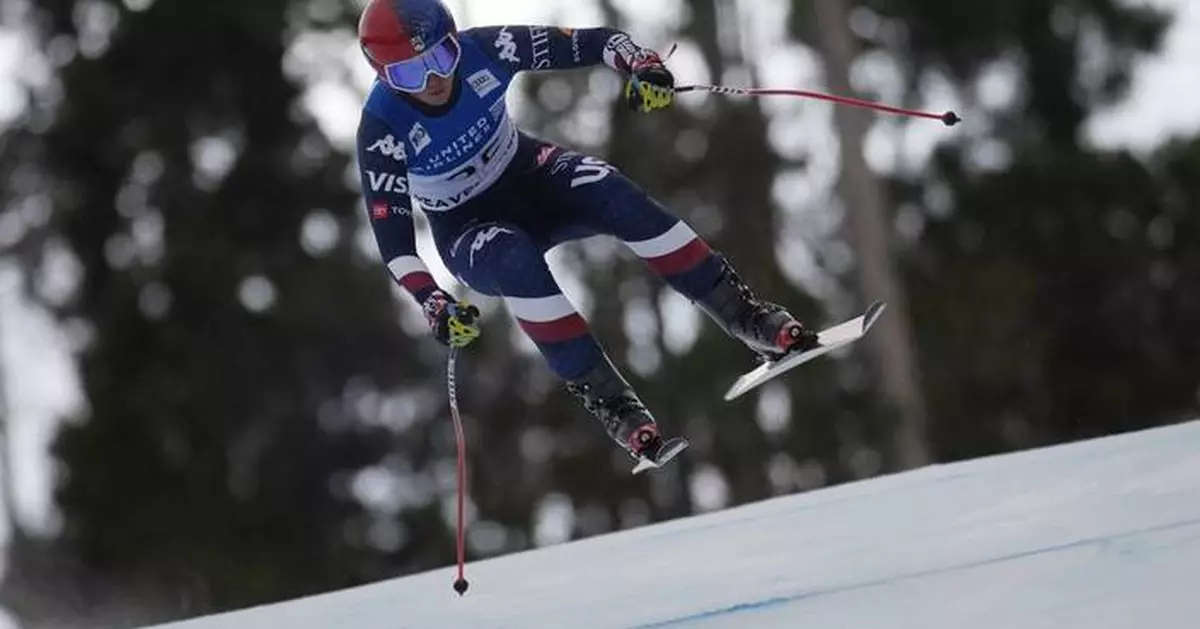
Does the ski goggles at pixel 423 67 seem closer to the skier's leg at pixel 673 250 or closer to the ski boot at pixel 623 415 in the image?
the skier's leg at pixel 673 250

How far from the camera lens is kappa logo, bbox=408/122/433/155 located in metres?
6.05

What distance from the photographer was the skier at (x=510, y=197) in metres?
5.89

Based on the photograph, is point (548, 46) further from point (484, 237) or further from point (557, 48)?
point (484, 237)

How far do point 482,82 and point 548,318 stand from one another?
75 centimetres

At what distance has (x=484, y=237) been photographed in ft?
19.5

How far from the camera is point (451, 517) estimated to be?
20266 millimetres

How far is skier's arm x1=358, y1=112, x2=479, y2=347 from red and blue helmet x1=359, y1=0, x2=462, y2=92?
6.8 inches

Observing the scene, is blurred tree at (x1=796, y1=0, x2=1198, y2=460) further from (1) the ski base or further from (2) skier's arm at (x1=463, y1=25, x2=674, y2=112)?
(1) the ski base

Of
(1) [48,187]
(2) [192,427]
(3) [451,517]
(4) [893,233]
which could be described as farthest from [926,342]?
(1) [48,187]

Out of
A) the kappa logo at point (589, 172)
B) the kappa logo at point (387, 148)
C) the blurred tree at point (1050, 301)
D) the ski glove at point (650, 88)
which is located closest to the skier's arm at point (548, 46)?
the ski glove at point (650, 88)

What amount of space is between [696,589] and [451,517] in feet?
48.4

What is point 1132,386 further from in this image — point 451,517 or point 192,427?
point 192,427

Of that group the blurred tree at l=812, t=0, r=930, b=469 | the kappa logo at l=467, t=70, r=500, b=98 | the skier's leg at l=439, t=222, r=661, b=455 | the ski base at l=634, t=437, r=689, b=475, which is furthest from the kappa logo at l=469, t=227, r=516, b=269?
the blurred tree at l=812, t=0, r=930, b=469

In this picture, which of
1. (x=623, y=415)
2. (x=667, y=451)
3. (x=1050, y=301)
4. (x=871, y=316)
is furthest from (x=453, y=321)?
(x=1050, y=301)
